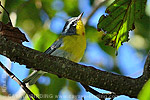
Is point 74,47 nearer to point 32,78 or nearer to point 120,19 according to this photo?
point 32,78

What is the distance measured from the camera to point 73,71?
166cm

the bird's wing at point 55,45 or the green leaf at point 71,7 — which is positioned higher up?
the green leaf at point 71,7

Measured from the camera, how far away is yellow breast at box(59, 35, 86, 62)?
10.4 feet

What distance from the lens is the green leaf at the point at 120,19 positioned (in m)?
2.19

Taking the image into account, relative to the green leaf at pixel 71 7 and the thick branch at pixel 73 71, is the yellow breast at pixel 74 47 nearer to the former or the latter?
the green leaf at pixel 71 7

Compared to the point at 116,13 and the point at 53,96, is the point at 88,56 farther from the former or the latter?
the point at 116,13

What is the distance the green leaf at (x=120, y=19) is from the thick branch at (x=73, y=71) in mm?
681

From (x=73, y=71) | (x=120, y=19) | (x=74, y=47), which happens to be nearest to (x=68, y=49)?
(x=74, y=47)

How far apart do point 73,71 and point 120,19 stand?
33.0 inches

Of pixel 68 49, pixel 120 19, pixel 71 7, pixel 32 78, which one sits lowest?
pixel 32 78

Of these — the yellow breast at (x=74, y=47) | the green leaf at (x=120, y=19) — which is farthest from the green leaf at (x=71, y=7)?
the green leaf at (x=120, y=19)

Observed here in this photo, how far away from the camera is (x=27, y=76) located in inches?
124

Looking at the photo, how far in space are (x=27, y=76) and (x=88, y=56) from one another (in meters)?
1.30

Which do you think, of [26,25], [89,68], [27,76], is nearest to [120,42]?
[89,68]
